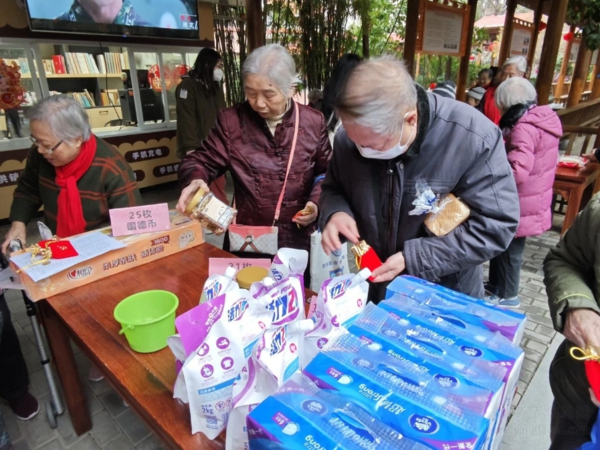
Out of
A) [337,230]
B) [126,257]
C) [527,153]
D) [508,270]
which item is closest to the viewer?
[337,230]

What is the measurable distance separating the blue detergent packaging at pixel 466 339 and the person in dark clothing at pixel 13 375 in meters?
1.79

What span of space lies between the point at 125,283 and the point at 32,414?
110 centimetres

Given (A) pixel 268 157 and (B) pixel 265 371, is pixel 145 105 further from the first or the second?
(B) pixel 265 371

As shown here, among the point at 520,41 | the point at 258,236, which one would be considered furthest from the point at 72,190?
the point at 520,41

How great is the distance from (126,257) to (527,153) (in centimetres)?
243

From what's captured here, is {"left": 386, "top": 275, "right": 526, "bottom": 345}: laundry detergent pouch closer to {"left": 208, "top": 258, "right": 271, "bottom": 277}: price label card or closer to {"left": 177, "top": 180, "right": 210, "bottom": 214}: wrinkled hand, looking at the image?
{"left": 208, "top": 258, "right": 271, "bottom": 277}: price label card

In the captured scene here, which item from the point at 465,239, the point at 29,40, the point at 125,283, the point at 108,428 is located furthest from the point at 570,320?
the point at 29,40

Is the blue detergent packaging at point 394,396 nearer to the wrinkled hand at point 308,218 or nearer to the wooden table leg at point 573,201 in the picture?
the wrinkled hand at point 308,218

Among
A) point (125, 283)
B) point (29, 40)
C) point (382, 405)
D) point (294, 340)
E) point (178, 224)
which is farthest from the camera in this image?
point (29, 40)

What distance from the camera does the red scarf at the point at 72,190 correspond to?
162cm

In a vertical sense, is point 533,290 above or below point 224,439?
below

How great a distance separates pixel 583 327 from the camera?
2.94 ft

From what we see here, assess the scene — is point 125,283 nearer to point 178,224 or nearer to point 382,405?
point 178,224

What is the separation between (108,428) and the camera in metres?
1.82
